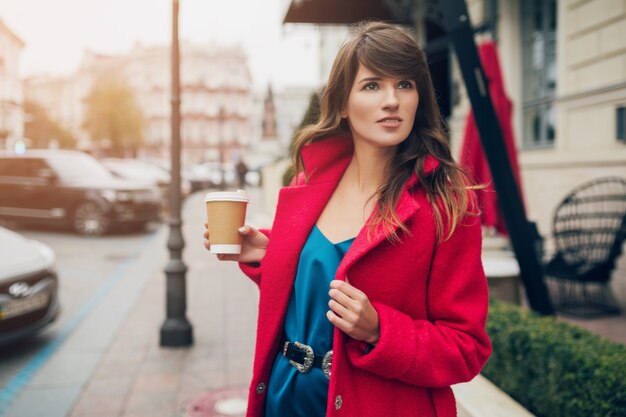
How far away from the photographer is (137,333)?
20.0ft

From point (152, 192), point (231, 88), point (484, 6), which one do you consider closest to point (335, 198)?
point (484, 6)

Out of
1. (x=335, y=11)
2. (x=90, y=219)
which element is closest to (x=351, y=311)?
(x=335, y=11)

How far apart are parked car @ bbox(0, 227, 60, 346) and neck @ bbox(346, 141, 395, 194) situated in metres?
4.41

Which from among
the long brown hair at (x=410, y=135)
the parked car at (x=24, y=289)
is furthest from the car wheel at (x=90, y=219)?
the long brown hair at (x=410, y=135)

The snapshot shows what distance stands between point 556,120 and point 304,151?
6.49 m

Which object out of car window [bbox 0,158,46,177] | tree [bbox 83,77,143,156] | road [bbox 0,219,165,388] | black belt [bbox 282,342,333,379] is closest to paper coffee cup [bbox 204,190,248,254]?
black belt [bbox 282,342,333,379]

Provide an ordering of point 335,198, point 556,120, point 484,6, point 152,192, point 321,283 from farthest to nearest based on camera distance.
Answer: point 152,192 < point 484,6 < point 556,120 < point 335,198 < point 321,283

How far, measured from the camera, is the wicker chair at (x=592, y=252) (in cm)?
564

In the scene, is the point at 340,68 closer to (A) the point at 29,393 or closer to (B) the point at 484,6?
(A) the point at 29,393

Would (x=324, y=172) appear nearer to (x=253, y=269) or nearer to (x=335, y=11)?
(x=253, y=269)

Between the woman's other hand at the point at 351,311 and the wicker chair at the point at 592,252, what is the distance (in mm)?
4837

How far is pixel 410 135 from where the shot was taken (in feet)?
5.55

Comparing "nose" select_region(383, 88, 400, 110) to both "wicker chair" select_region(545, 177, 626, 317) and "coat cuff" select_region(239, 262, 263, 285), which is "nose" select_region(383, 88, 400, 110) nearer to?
"coat cuff" select_region(239, 262, 263, 285)

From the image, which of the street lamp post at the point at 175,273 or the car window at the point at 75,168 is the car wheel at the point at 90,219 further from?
the street lamp post at the point at 175,273
